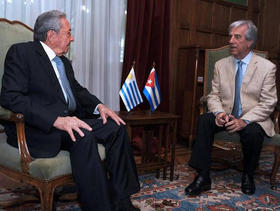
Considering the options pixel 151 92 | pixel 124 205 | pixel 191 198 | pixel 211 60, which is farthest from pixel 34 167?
pixel 211 60

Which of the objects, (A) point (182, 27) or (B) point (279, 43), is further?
(B) point (279, 43)

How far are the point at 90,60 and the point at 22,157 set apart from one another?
2.09 m

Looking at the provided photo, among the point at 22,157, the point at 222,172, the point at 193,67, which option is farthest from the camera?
the point at 193,67

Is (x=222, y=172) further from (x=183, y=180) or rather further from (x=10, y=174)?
(x=10, y=174)

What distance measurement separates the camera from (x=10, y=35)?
2082mm

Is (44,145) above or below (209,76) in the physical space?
below

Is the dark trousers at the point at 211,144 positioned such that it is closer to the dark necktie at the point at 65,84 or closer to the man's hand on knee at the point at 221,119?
the man's hand on knee at the point at 221,119

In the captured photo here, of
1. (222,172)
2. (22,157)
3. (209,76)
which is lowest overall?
(222,172)

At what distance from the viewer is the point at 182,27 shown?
14.1 ft

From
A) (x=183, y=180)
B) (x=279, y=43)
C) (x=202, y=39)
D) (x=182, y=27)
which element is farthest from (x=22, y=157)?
(x=279, y=43)

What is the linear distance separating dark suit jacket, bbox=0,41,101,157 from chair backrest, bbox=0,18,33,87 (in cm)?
21

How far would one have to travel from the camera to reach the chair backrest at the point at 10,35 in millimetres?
2029

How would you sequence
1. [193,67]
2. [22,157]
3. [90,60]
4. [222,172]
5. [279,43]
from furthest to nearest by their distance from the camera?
[279,43], [193,67], [90,60], [222,172], [22,157]

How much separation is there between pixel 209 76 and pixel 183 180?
3.35 ft
